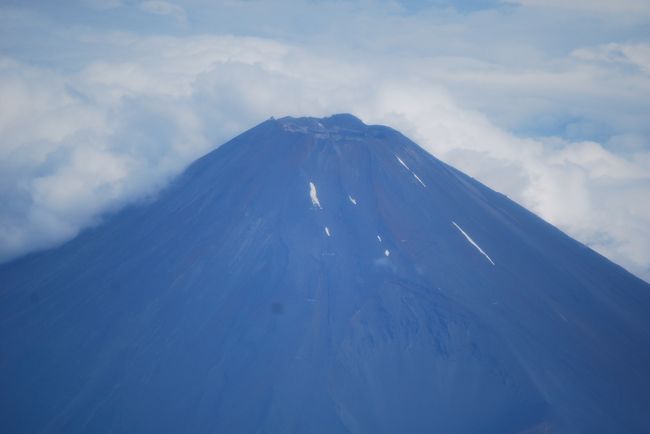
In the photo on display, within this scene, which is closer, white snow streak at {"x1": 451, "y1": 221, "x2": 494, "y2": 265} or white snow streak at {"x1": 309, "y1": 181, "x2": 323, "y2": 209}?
white snow streak at {"x1": 451, "y1": 221, "x2": 494, "y2": 265}

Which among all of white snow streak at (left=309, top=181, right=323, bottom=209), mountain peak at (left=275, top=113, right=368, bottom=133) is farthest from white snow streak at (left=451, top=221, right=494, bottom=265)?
mountain peak at (left=275, top=113, right=368, bottom=133)

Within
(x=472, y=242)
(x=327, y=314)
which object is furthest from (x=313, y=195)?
(x=472, y=242)

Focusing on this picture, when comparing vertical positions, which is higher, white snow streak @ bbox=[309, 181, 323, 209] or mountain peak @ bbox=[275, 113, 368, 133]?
mountain peak @ bbox=[275, 113, 368, 133]

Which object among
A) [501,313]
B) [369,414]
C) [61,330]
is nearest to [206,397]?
[369,414]

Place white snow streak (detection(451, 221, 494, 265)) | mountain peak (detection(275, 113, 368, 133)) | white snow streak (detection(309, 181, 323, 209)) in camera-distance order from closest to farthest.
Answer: white snow streak (detection(451, 221, 494, 265))
white snow streak (detection(309, 181, 323, 209))
mountain peak (detection(275, 113, 368, 133))

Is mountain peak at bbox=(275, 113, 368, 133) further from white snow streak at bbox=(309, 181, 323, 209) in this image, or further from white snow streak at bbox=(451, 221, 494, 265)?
white snow streak at bbox=(451, 221, 494, 265)

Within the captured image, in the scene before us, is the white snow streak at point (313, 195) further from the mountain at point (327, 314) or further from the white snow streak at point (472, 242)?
the white snow streak at point (472, 242)

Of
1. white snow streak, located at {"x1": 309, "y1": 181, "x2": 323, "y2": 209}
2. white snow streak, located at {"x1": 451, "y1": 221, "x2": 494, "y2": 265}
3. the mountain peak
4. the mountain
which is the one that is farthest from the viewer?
the mountain peak

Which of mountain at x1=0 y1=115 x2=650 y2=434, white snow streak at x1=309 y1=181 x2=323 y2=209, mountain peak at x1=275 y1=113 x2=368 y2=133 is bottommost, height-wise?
mountain at x1=0 y1=115 x2=650 y2=434

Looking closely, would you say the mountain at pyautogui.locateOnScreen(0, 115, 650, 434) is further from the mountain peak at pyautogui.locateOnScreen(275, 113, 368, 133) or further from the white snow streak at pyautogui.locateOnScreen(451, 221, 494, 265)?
the white snow streak at pyautogui.locateOnScreen(451, 221, 494, 265)
